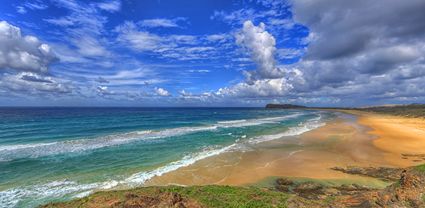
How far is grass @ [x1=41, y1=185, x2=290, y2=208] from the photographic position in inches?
271

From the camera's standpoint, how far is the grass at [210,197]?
6.87 metres

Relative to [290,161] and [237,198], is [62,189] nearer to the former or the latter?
[237,198]

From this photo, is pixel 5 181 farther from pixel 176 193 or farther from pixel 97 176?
pixel 176 193

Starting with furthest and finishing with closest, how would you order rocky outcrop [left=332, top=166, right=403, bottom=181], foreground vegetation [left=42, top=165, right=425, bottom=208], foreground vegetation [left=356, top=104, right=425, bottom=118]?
foreground vegetation [left=356, top=104, right=425, bottom=118] < rocky outcrop [left=332, top=166, right=403, bottom=181] < foreground vegetation [left=42, top=165, right=425, bottom=208]

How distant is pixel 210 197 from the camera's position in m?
7.35

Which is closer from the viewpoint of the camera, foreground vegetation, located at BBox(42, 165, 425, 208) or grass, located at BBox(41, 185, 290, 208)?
foreground vegetation, located at BBox(42, 165, 425, 208)

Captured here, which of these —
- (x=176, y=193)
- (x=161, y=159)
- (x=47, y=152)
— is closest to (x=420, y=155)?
(x=161, y=159)

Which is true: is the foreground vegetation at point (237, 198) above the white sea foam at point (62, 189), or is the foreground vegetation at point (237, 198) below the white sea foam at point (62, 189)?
above

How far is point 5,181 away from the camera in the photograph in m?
15.3

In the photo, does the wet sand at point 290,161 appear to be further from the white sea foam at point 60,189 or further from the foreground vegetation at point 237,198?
the foreground vegetation at point 237,198

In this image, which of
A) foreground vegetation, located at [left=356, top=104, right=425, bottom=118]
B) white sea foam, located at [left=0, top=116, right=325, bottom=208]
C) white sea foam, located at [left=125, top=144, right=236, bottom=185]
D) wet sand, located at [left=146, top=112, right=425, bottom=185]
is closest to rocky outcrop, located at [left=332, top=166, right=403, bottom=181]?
wet sand, located at [left=146, top=112, right=425, bottom=185]

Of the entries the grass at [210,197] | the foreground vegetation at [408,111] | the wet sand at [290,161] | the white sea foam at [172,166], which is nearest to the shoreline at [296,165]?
the wet sand at [290,161]

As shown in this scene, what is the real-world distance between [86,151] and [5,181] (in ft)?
27.1

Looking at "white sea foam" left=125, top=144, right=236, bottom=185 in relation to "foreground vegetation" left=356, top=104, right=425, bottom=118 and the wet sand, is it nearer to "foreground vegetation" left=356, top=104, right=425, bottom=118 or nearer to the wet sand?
the wet sand
